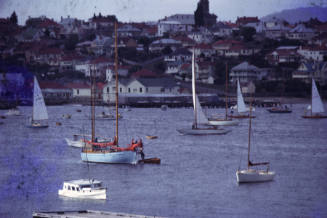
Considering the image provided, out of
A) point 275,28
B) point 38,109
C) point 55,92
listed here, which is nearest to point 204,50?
point 275,28

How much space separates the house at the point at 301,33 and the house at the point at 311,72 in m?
26.6

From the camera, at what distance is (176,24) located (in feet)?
427

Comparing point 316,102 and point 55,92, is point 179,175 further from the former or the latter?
point 55,92

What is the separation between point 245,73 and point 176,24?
45.9 metres

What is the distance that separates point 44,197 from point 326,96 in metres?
57.9

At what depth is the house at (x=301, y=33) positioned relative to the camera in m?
114

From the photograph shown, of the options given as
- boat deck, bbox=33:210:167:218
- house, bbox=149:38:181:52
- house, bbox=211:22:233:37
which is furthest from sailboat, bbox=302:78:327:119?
house, bbox=211:22:233:37

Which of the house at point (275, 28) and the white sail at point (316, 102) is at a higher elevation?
the house at point (275, 28)

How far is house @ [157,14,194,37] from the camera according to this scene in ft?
418

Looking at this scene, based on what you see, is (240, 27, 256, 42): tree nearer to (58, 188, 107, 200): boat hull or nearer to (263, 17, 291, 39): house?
(263, 17, 291, 39): house

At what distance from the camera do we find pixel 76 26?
12700 centimetres

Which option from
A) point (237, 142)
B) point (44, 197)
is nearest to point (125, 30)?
point (237, 142)

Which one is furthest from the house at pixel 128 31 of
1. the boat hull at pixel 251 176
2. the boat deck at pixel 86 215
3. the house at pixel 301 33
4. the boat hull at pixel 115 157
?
the boat deck at pixel 86 215

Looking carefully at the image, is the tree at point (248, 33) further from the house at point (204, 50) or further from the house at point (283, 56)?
the house at point (283, 56)
